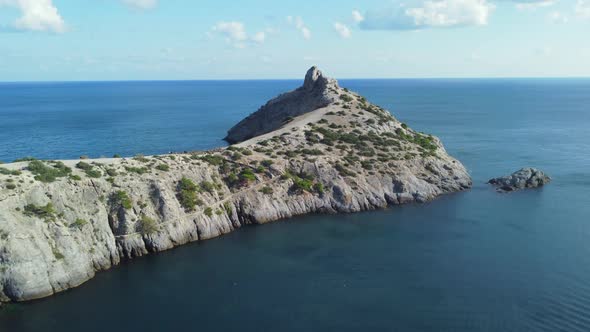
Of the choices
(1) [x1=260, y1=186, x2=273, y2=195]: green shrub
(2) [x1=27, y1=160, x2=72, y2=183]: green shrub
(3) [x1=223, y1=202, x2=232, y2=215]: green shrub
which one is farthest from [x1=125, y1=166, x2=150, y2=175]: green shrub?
(1) [x1=260, y1=186, x2=273, y2=195]: green shrub

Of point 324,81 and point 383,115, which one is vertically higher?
point 324,81

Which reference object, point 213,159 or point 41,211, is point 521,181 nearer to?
point 213,159

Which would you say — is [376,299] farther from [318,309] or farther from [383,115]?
[383,115]

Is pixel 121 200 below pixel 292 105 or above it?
below

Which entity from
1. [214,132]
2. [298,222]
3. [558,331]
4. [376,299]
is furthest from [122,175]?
[214,132]

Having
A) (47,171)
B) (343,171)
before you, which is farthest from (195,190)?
(343,171)

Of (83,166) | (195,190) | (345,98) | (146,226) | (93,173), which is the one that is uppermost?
(345,98)
